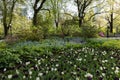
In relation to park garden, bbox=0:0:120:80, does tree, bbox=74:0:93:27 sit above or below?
above

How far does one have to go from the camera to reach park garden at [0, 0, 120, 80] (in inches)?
244

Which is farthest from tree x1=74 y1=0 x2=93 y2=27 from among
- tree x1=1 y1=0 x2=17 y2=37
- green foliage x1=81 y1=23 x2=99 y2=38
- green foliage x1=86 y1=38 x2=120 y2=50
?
green foliage x1=86 y1=38 x2=120 y2=50

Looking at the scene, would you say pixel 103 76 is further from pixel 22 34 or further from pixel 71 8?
pixel 71 8

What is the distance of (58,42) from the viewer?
14773mm

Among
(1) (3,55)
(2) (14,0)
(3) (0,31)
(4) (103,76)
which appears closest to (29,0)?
(2) (14,0)

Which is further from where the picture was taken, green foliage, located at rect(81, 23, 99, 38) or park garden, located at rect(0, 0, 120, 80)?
green foliage, located at rect(81, 23, 99, 38)

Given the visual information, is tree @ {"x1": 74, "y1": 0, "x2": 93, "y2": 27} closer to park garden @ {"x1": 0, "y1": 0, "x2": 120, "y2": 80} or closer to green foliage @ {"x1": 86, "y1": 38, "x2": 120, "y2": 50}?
park garden @ {"x1": 0, "y1": 0, "x2": 120, "y2": 80}

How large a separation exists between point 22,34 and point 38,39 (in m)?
1.27

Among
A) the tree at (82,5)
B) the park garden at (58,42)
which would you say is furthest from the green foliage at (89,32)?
the tree at (82,5)

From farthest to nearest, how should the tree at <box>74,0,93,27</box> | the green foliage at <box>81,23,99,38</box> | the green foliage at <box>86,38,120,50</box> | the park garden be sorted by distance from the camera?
the tree at <box>74,0,93,27</box> < the green foliage at <box>81,23,99,38</box> < the green foliage at <box>86,38,120,50</box> < the park garden

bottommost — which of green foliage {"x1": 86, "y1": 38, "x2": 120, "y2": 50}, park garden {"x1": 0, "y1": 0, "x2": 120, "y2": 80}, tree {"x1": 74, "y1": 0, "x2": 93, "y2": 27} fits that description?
green foliage {"x1": 86, "y1": 38, "x2": 120, "y2": 50}

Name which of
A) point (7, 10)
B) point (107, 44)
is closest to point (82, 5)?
point (7, 10)

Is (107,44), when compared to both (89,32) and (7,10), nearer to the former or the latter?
(89,32)

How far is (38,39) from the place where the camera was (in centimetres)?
1595
